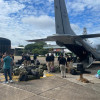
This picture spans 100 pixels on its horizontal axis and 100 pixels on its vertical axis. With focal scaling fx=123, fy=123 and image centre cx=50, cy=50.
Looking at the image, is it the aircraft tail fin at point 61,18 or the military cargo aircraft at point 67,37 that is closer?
the military cargo aircraft at point 67,37

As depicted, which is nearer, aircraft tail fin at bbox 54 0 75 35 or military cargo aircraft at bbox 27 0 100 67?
military cargo aircraft at bbox 27 0 100 67

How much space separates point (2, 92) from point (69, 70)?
273 inches

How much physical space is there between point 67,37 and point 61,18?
326 cm

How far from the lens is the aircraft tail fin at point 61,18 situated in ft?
40.5

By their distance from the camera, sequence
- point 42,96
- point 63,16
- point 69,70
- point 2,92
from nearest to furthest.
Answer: point 42,96 → point 2,92 → point 69,70 → point 63,16

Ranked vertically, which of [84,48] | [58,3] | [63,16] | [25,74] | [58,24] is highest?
[58,3]

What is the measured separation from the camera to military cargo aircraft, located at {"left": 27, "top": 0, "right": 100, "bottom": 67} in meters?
11.1

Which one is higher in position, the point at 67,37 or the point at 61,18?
the point at 61,18

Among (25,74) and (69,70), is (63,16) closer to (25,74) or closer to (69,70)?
(69,70)

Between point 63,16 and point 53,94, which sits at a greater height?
point 63,16

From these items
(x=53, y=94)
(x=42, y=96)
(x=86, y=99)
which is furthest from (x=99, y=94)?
(x=42, y=96)

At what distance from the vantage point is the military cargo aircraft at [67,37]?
11054 millimetres

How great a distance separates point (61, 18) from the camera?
13156 millimetres

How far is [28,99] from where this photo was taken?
479cm
